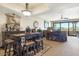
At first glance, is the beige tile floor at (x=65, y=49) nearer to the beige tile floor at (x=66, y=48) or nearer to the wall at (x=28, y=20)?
the beige tile floor at (x=66, y=48)

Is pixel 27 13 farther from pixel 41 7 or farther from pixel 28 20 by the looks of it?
pixel 41 7

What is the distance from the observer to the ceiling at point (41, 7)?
2277 mm

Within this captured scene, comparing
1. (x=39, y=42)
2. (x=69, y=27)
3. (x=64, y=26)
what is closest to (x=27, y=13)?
(x=39, y=42)

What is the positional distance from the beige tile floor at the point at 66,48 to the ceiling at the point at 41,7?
74 cm

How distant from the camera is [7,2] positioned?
2.26 meters

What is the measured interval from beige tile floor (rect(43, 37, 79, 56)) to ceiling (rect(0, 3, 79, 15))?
0.74m

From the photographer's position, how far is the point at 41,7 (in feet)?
7.82

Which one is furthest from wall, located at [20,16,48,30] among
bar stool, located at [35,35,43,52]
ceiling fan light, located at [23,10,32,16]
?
bar stool, located at [35,35,43,52]

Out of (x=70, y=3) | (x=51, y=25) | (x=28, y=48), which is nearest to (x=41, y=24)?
(x=51, y=25)

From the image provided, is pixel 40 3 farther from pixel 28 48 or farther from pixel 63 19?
pixel 28 48

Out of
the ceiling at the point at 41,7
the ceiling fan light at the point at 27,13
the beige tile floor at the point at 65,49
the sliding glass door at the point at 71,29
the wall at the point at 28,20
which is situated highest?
the ceiling at the point at 41,7

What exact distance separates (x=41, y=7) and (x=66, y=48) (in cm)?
110

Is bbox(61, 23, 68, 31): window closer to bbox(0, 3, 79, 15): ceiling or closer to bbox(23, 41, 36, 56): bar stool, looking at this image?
bbox(0, 3, 79, 15): ceiling

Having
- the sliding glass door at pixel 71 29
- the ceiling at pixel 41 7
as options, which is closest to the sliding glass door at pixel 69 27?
the sliding glass door at pixel 71 29
